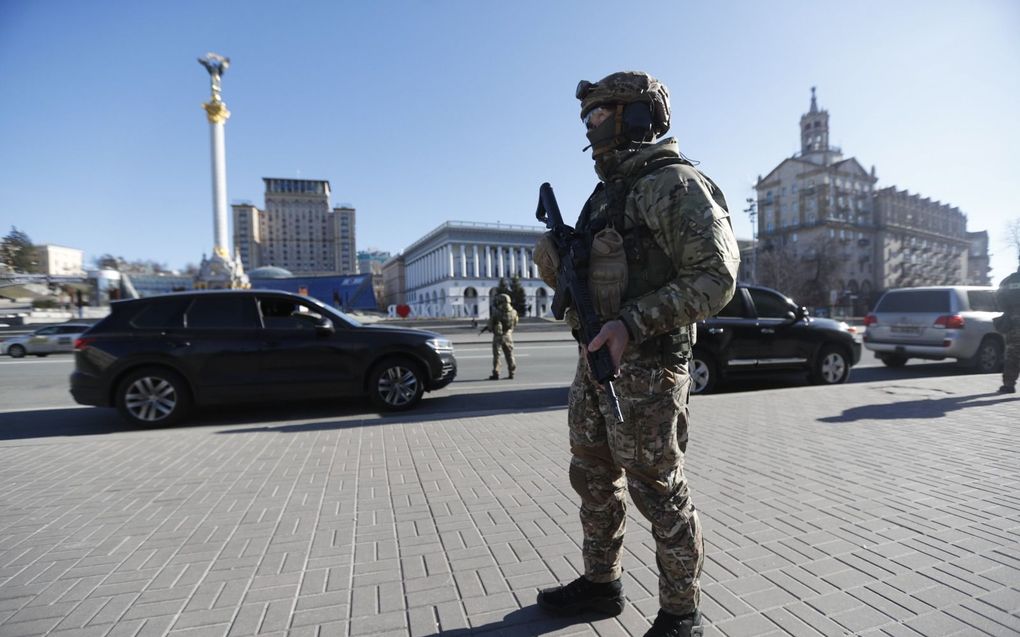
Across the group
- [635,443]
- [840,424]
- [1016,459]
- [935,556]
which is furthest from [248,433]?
[1016,459]

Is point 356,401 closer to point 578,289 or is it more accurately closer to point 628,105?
point 578,289

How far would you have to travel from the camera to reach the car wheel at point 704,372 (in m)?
7.75

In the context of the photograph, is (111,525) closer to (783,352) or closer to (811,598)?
(811,598)

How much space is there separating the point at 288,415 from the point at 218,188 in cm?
5280

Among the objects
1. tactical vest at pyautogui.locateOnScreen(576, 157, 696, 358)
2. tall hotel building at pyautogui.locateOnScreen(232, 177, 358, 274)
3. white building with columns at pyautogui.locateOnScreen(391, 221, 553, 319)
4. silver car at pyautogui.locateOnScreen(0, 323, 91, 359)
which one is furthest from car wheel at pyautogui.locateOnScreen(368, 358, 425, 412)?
tall hotel building at pyautogui.locateOnScreen(232, 177, 358, 274)

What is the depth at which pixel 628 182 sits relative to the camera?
197 cm

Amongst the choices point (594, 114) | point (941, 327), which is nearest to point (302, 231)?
point (941, 327)

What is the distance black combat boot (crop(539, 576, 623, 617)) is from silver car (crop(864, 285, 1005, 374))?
35.7 ft

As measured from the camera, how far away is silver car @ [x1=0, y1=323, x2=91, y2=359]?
17656mm

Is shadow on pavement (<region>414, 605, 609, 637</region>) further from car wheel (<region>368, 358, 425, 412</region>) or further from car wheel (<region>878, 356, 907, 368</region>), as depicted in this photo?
car wheel (<region>878, 356, 907, 368</region>)

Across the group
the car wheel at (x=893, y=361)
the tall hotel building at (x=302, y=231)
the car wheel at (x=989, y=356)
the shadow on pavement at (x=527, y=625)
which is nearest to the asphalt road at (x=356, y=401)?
the car wheel at (x=893, y=361)

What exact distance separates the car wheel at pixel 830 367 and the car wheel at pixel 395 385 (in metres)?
6.87

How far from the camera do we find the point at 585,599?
2.14 m

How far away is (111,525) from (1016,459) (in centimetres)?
688
